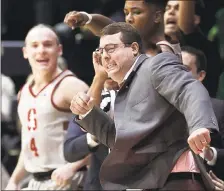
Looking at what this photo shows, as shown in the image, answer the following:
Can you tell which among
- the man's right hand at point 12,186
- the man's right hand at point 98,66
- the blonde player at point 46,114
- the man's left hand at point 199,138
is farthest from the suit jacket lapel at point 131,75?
the man's right hand at point 12,186

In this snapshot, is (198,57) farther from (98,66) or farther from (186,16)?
(98,66)

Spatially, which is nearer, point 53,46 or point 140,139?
point 140,139

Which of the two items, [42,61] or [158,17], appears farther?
[42,61]

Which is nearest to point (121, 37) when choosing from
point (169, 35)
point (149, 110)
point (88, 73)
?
point (149, 110)

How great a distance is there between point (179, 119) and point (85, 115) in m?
0.42

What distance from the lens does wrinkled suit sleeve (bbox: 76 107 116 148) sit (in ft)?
13.5

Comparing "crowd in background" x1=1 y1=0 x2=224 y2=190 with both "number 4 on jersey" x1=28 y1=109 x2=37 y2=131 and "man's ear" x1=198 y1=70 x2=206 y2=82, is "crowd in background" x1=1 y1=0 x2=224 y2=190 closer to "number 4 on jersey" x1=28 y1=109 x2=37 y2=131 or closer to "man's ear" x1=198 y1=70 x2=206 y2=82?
"man's ear" x1=198 y1=70 x2=206 y2=82

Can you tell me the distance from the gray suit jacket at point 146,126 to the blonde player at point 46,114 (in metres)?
1.29

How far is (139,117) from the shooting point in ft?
13.2

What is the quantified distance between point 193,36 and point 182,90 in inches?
72.4

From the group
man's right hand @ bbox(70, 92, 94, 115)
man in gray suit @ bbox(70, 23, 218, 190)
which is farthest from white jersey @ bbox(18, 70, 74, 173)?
man's right hand @ bbox(70, 92, 94, 115)

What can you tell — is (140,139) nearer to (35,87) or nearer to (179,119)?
(179,119)

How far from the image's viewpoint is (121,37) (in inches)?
165

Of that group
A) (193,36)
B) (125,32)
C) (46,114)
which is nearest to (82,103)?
(125,32)
